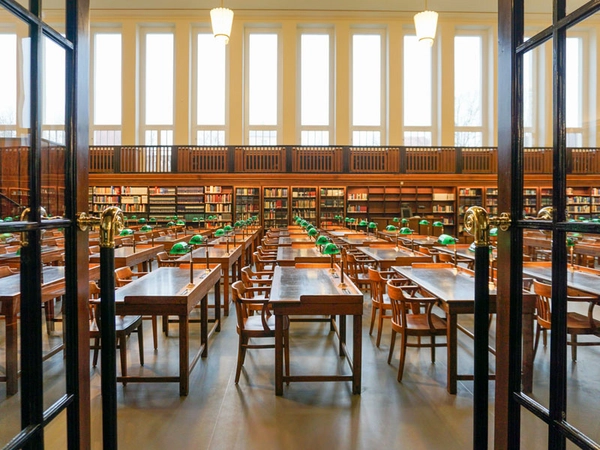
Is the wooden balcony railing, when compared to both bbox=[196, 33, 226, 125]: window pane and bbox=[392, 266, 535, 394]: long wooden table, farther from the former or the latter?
bbox=[392, 266, 535, 394]: long wooden table

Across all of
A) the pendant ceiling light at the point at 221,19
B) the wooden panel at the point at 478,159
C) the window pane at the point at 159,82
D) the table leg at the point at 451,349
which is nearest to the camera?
the table leg at the point at 451,349

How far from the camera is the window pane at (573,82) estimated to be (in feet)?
2.84

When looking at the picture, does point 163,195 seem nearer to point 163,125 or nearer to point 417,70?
point 163,125

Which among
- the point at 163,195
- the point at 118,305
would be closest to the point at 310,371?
the point at 118,305

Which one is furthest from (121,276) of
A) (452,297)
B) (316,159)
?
(316,159)

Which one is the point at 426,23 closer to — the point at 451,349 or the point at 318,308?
the point at 451,349

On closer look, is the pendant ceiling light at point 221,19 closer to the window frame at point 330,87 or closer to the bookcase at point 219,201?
the bookcase at point 219,201

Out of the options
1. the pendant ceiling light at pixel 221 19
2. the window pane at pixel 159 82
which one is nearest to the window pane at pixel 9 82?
the pendant ceiling light at pixel 221 19

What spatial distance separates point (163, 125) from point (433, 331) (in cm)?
1440

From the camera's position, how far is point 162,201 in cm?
1373

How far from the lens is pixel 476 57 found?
15.5 m

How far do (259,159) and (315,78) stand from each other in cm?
425

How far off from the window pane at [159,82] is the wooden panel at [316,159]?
5297 mm

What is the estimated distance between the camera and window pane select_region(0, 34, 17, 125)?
3.01 feet
